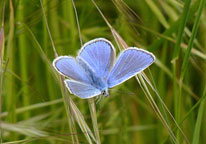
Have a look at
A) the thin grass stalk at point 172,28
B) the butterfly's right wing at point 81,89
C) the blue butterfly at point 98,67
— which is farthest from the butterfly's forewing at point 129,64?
the thin grass stalk at point 172,28

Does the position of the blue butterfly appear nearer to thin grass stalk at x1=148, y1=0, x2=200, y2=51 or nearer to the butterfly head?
the butterfly head

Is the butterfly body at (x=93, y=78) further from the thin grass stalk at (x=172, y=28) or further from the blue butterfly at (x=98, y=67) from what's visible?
the thin grass stalk at (x=172, y=28)

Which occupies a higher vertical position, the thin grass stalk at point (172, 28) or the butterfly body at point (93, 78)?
the thin grass stalk at point (172, 28)

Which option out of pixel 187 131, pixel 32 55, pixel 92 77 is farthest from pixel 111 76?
pixel 32 55

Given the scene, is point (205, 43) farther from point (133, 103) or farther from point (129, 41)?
point (133, 103)

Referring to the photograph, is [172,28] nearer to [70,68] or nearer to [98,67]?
[98,67]
